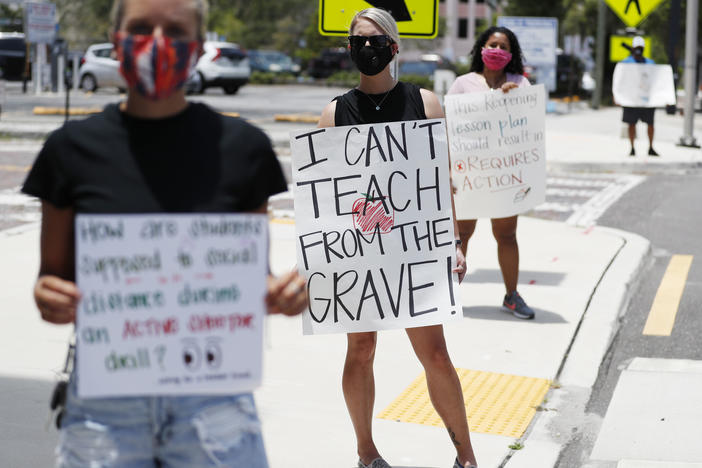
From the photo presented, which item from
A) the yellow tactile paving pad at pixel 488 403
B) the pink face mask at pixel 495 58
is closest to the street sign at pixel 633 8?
the pink face mask at pixel 495 58

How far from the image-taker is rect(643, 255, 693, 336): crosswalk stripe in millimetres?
7480

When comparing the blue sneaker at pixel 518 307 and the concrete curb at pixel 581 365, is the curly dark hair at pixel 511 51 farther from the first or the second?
the concrete curb at pixel 581 365

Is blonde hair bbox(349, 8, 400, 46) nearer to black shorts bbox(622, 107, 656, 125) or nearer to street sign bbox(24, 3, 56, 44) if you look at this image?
black shorts bbox(622, 107, 656, 125)

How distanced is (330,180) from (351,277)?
385mm

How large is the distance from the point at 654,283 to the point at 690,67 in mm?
12610

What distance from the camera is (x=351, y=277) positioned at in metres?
4.22

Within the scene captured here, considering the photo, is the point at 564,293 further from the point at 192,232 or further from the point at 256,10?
the point at 256,10

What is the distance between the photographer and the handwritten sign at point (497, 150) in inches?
288

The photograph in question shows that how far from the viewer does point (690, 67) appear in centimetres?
2044

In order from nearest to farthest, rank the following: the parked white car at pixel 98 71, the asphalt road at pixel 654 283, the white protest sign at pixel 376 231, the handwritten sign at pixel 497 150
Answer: the white protest sign at pixel 376 231 → the asphalt road at pixel 654 283 → the handwritten sign at pixel 497 150 → the parked white car at pixel 98 71

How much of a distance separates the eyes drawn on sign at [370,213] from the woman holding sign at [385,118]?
0.31 metres

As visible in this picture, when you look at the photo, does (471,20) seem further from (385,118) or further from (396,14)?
(385,118)

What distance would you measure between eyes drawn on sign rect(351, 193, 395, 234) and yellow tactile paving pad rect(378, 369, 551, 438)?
54.9 inches

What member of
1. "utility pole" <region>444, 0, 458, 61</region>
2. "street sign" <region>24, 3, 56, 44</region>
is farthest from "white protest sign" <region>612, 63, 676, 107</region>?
"utility pole" <region>444, 0, 458, 61</region>
